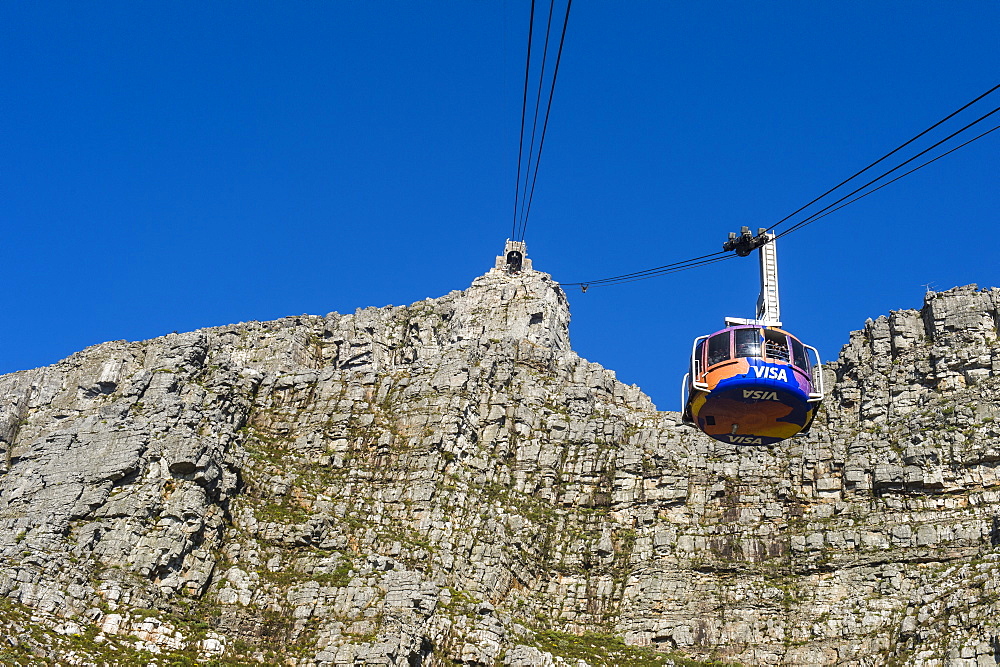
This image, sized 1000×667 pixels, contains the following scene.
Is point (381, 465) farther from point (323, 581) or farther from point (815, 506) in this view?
point (815, 506)

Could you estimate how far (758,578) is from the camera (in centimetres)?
8956

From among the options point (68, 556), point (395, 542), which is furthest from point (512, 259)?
point (68, 556)

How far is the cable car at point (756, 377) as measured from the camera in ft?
137

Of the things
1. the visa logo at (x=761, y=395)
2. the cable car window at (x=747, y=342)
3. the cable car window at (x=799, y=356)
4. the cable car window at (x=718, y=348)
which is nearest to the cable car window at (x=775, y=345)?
the cable car window at (x=747, y=342)

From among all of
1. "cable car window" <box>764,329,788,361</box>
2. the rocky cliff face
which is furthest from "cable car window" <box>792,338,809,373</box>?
the rocky cliff face

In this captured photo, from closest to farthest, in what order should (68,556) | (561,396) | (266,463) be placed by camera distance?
(68,556) < (266,463) < (561,396)

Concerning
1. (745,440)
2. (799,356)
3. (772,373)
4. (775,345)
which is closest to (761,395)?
(772,373)

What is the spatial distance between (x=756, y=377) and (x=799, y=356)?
7.73 feet

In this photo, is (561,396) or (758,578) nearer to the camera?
(758,578)

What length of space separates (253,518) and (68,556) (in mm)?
15593

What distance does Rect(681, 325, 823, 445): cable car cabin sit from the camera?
1642 inches

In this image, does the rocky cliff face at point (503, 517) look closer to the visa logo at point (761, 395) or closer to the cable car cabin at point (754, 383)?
the cable car cabin at point (754, 383)

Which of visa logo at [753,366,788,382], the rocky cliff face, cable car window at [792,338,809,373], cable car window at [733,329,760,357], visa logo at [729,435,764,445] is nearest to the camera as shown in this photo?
visa logo at [753,366,788,382]

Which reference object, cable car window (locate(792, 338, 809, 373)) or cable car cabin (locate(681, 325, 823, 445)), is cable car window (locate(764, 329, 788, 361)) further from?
cable car window (locate(792, 338, 809, 373))
